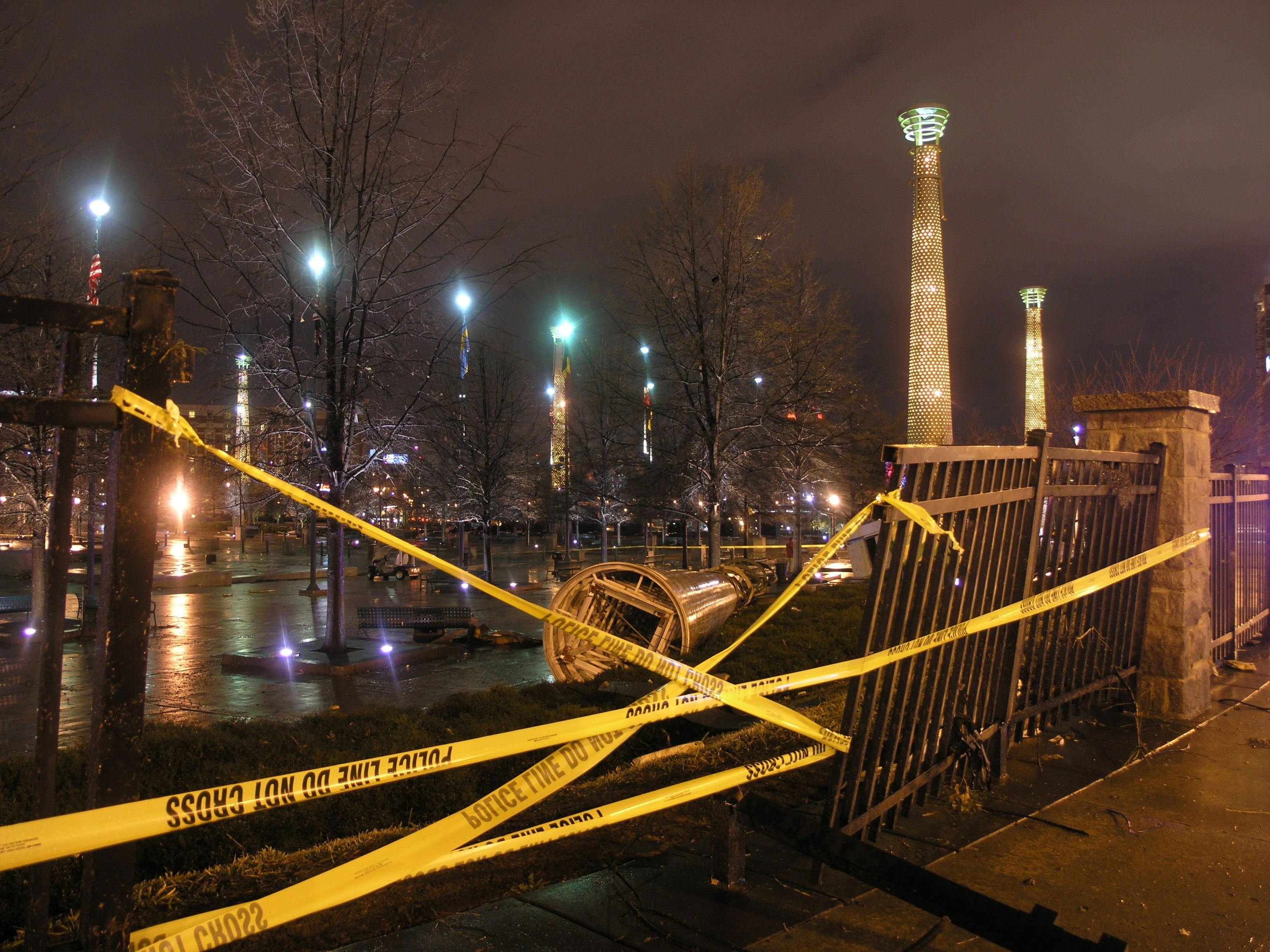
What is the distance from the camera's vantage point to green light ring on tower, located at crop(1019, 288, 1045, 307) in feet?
142

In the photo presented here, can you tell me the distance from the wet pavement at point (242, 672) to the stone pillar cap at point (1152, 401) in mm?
7969

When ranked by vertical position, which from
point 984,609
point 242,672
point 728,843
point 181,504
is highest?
point 181,504

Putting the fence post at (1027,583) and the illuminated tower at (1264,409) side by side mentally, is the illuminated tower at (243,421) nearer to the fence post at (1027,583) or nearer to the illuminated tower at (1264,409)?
the fence post at (1027,583)

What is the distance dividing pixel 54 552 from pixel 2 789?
12.6 feet

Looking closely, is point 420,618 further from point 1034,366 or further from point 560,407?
point 1034,366

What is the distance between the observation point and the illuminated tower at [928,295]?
101 feet

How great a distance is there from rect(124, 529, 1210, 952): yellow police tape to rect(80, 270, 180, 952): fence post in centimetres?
15

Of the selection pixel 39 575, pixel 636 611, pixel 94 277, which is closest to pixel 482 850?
pixel 636 611

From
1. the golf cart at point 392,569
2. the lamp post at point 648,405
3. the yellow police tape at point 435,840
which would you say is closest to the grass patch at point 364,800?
the yellow police tape at point 435,840

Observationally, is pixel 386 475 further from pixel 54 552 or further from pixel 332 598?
pixel 54 552

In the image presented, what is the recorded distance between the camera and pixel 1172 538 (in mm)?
6641

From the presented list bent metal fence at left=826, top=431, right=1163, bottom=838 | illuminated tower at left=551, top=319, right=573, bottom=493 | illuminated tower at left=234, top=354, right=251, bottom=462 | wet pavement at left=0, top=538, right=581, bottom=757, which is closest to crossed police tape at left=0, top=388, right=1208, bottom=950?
bent metal fence at left=826, top=431, right=1163, bottom=838

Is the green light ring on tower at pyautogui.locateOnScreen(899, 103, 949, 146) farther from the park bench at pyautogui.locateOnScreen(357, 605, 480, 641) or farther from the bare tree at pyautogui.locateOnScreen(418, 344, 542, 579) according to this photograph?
the park bench at pyautogui.locateOnScreen(357, 605, 480, 641)

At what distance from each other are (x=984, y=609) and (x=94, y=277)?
14.4m
